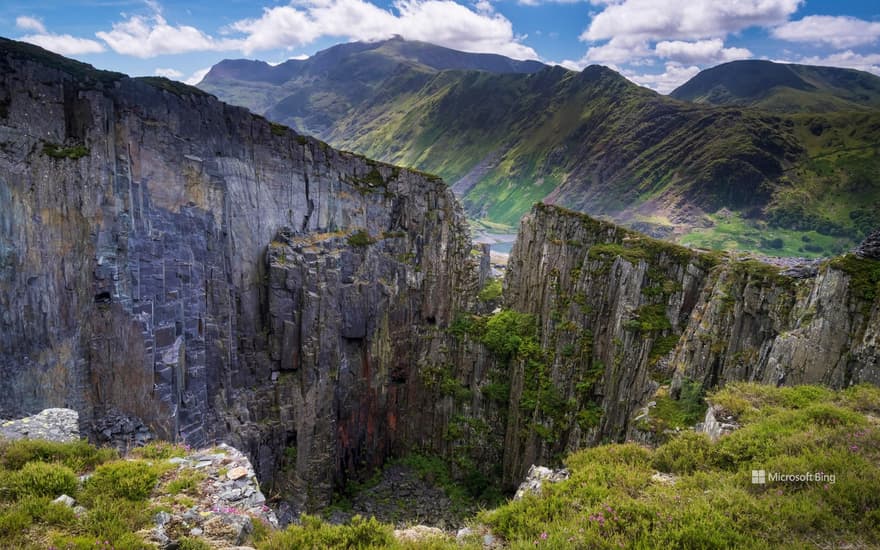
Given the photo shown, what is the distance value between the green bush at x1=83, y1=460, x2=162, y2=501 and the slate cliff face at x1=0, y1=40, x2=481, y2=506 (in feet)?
56.5

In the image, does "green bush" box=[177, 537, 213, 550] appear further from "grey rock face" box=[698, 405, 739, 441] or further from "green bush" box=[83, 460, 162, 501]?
"grey rock face" box=[698, 405, 739, 441]

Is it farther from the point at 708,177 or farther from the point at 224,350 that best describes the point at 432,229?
the point at 708,177

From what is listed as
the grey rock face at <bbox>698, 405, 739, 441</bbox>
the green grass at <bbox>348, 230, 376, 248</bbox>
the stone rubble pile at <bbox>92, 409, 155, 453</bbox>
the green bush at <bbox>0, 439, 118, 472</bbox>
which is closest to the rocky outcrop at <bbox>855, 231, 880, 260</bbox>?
the grey rock face at <bbox>698, 405, 739, 441</bbox>

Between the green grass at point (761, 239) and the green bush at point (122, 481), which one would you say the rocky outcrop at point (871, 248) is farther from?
the green grass at point (761, 239)

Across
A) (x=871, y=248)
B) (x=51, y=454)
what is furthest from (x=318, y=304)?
(x=871, y=248)

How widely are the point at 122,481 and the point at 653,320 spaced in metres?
29.2

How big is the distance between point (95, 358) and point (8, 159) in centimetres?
1137

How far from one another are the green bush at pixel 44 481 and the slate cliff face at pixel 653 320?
2431cm

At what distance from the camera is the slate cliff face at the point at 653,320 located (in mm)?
19094

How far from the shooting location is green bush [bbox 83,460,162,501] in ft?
35.6

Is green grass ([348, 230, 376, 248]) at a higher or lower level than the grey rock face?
higher

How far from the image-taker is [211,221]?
3139cm

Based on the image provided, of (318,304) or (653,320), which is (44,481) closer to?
(318,304)

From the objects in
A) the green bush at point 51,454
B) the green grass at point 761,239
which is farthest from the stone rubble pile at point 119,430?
the green grass at point 761,239
